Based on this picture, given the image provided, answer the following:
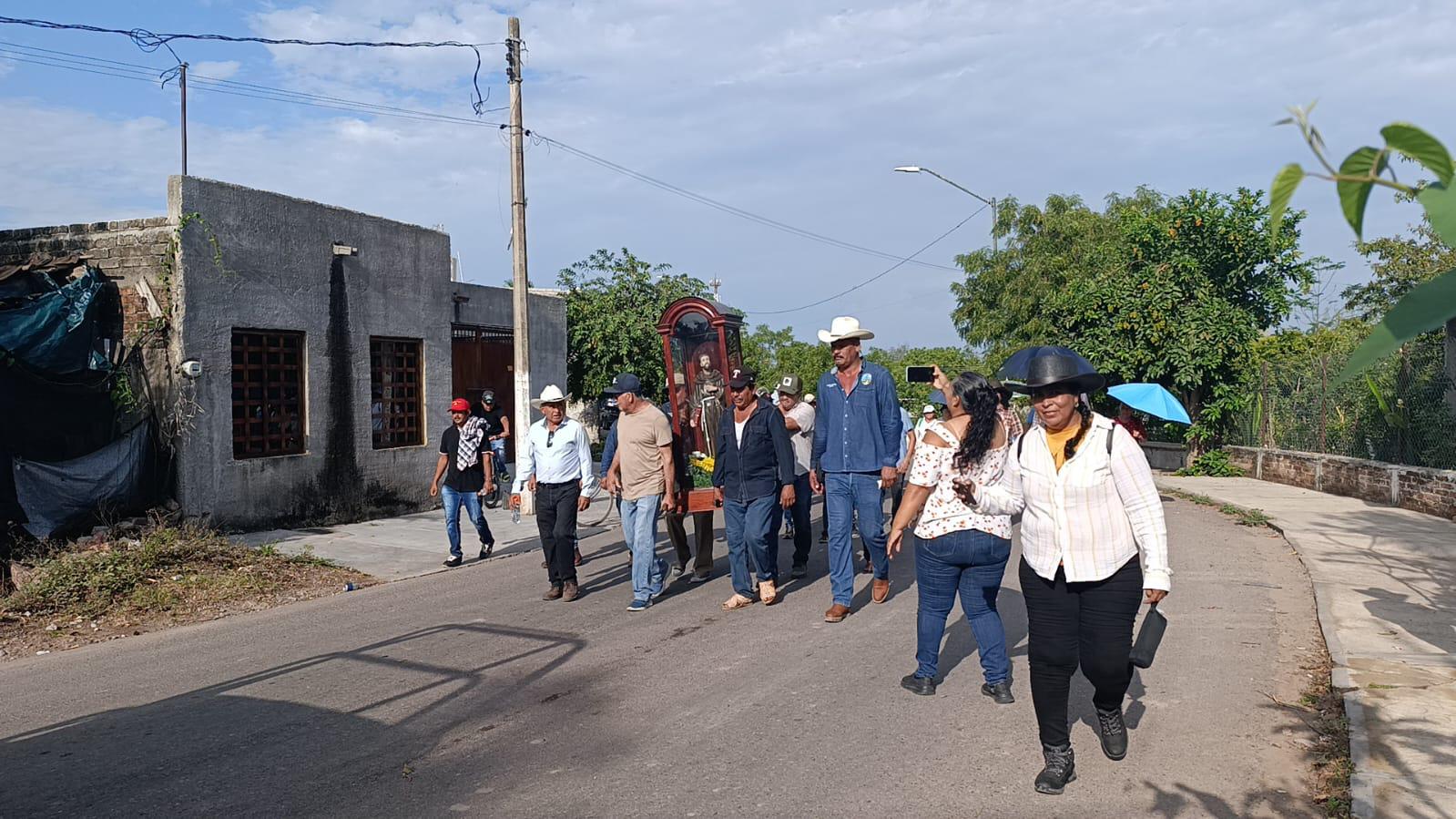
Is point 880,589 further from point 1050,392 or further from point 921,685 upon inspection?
point 1050,392

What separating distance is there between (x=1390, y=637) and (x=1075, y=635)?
4.24 m

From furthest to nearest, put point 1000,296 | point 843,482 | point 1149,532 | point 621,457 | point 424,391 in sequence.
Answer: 1. point 1000,296
2. point 424,391
3. point 621,457
4. point 843,482
5. point 1149,532

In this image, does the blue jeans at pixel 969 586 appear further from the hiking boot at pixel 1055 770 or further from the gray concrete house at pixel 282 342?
the gray concrete house at pixel 282 342

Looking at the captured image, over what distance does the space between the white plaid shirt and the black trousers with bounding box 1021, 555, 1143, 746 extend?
0.22 ft

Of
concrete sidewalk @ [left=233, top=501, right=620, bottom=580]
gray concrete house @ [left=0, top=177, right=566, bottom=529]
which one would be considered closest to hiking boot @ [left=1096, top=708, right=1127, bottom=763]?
concrete sidewalk @ [left=233, top=501, right=620, bottom=580]

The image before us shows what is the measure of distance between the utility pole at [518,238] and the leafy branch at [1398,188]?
14.7 meters

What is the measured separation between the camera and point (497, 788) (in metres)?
4.79

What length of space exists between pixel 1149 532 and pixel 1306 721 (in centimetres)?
204

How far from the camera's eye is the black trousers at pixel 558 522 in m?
8.96

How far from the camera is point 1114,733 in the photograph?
4.93 meters


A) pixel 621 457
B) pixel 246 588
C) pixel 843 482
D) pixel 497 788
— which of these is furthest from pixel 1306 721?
pixel 246 588

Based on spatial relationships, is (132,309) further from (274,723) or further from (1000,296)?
(1000,296)

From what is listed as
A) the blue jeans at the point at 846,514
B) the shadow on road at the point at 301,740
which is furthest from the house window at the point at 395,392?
the blue jeans at the point at 846,514

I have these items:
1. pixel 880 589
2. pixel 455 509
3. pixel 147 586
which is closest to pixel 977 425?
pixel 880 589
